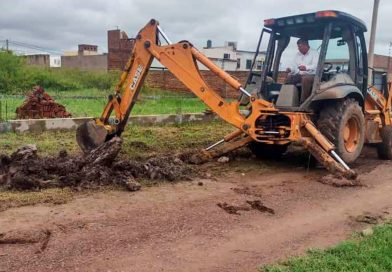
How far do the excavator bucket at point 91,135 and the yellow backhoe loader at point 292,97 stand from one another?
0.02m

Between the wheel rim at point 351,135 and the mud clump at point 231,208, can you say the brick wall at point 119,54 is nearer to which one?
the wheel rim at point 351,135

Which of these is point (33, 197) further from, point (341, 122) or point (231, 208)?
point (341, 122)

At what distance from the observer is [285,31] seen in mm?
8531

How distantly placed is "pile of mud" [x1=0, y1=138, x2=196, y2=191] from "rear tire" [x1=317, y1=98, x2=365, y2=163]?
2.32m

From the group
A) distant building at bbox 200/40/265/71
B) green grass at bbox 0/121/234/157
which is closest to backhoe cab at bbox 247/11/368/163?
green grass at bbox 0/121/234/157

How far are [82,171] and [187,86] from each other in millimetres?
2318

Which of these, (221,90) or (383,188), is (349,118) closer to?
(383,188)

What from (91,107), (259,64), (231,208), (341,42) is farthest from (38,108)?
(231,208)

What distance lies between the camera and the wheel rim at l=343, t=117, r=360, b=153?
26.8 feet

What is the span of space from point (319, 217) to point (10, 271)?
10.9 feet

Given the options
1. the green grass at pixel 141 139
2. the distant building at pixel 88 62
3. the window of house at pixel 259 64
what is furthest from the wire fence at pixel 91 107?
the distant building at pixel 88 62

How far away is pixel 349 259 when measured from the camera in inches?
163

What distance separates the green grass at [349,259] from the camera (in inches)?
155

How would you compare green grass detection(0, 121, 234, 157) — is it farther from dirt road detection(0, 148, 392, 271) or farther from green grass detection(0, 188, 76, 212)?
dirt road detection(0, 148, 392, 271)
